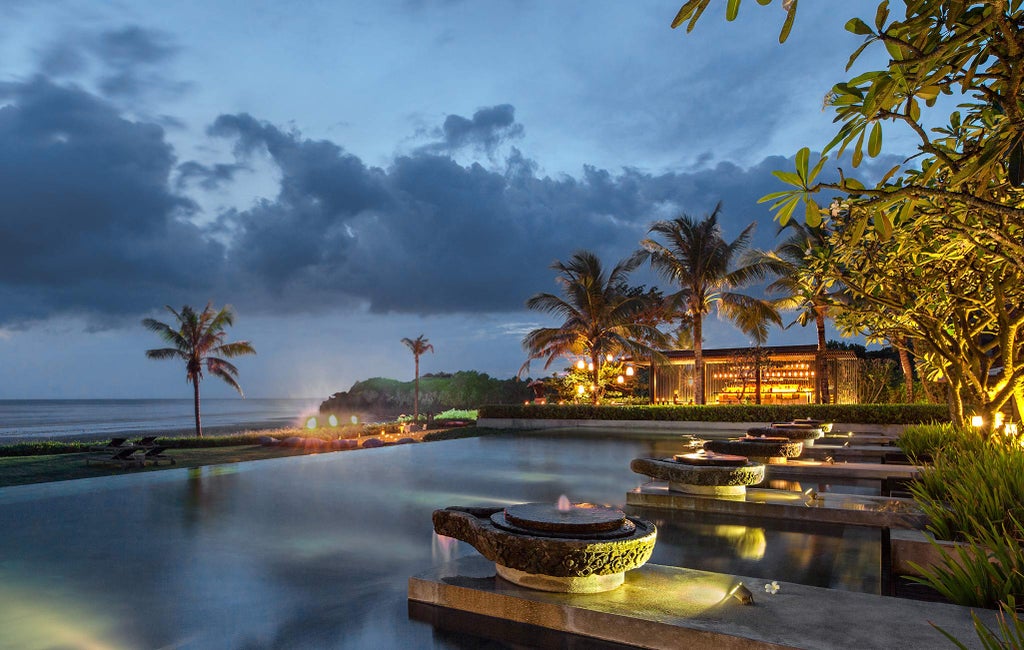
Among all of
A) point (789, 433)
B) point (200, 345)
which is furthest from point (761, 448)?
point (200, 345)

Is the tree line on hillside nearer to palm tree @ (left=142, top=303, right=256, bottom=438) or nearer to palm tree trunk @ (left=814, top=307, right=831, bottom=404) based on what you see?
palm tree @ (left=142, top=303, right=256, bottom=438)

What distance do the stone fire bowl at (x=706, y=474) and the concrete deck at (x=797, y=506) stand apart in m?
0.17

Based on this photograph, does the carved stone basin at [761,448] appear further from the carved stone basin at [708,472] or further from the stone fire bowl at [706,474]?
the stone fire bowl at [706,474]

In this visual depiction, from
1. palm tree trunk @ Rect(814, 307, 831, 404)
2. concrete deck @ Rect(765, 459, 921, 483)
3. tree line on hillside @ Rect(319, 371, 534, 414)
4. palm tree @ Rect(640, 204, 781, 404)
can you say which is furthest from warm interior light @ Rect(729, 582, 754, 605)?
tree line on hillside @ Rect(319, 371, 534, 414)

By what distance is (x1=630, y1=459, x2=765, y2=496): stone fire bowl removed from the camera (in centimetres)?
650

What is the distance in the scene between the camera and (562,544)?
3.30m

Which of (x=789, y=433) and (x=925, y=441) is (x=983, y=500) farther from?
(x=789, y=433)

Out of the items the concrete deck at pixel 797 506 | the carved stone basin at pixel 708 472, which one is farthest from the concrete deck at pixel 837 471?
the carved stone basin at pixel 708 472

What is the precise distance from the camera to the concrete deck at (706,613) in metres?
2.81

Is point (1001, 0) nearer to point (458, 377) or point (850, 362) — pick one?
point (850, 362)

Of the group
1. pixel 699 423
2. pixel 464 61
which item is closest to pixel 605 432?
pixel 699 423

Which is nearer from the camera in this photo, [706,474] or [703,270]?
[706,474]

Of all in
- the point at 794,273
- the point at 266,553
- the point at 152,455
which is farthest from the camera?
the point at 794,273

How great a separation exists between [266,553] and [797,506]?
15.8 feet
